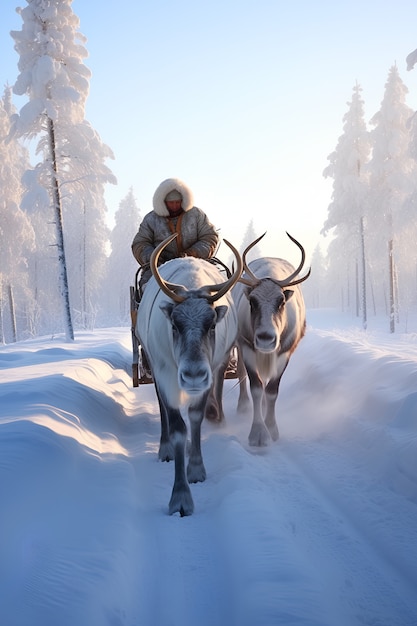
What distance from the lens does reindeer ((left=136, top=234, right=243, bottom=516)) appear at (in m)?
3.44

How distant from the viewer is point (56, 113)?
1497cm

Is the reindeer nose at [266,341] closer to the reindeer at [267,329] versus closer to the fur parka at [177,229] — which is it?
the reindeer at [267,329]

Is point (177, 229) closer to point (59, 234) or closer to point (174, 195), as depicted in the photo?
point (174, 195)

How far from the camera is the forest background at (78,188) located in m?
15.0

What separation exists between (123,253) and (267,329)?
131ft

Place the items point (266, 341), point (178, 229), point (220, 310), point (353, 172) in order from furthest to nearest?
point (353, 172), point (178, 229), point (266, 341), point (220, 310)

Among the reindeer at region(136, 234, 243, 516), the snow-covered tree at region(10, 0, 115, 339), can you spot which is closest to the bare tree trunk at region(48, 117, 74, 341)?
the snow-covered tree at region(10, 0, 115, 339)

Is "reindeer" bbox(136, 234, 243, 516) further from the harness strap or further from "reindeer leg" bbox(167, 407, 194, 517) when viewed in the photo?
the harness strap

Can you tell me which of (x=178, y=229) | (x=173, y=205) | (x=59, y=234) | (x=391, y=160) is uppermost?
(x=391, y=160)

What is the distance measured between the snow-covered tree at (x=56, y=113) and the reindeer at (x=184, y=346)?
11.1 m

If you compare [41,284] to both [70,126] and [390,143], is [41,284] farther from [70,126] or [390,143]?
[390,143]

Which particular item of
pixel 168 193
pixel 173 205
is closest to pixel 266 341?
pixel 173 205

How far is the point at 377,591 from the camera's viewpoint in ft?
7.92

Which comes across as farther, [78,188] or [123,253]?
[123,253]
